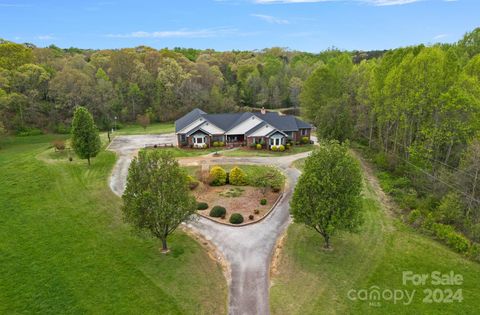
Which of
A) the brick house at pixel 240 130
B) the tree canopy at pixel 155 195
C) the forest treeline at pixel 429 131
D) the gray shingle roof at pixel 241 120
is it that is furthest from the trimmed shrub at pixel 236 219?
the gray shingle roof at pixel 241 120

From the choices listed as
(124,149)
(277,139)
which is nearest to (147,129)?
(124,149)

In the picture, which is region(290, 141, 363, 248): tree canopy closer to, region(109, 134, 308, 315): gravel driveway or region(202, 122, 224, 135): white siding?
region(109, 134, 308, 315): gravel driveway

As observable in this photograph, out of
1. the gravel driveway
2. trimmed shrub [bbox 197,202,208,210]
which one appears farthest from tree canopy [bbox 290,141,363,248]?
trimmed shrub [bbox 197,202,208,210]

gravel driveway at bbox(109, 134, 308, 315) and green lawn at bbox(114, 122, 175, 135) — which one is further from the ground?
green lawn at bbox(114, 122, 175, 135)

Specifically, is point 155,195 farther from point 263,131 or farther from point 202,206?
point 263,131

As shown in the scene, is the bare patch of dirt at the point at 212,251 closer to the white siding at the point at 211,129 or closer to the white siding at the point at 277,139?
the white siding at the point at 277,139
